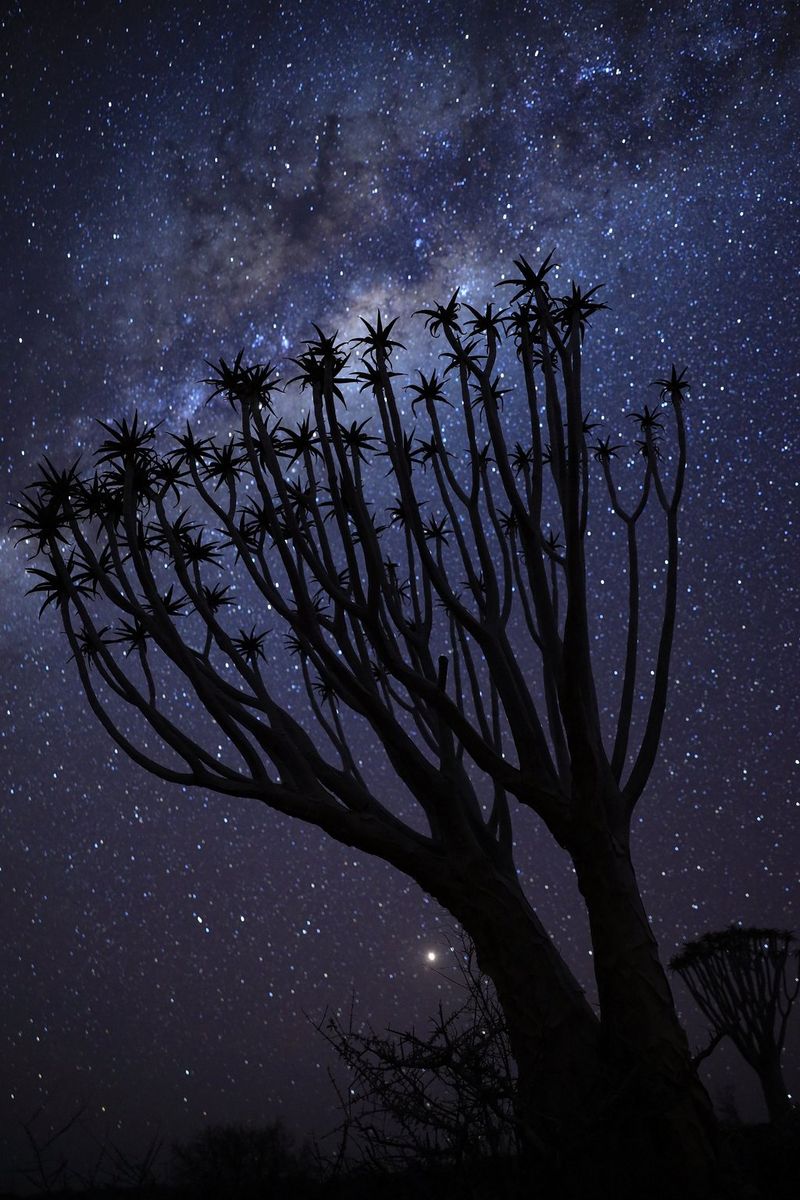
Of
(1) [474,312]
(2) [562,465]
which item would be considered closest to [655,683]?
(2) [562,465]

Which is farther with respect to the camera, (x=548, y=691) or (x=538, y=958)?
(x=548, y=691)

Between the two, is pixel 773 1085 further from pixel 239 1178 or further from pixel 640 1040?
pixel 239 1178

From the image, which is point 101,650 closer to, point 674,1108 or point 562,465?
point 562,465

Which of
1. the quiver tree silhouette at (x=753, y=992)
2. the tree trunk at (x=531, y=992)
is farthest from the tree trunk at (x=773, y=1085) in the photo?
the tree trunk at (x=531, y=992)

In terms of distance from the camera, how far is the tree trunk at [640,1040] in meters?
6.70

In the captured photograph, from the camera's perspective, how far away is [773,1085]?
15.1m

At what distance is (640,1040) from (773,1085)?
1016 cm

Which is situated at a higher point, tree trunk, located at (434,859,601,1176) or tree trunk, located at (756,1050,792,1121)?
tree trunk, located at (434,859,601,1176)

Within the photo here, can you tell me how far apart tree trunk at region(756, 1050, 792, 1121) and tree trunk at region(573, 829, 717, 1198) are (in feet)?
31.9

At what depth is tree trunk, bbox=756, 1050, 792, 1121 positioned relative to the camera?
15057 millimetres

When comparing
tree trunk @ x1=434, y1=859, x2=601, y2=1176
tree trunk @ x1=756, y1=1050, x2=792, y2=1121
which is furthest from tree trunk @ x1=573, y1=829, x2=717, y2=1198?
tree trunk @ x1=756, y1=1050, x2=792, y2=1121

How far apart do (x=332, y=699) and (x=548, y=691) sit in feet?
13.0

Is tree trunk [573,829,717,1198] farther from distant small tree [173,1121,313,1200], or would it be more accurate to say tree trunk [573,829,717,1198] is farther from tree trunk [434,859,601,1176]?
distant small tree [173,1121,313,1200]

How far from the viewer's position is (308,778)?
29.3ft
